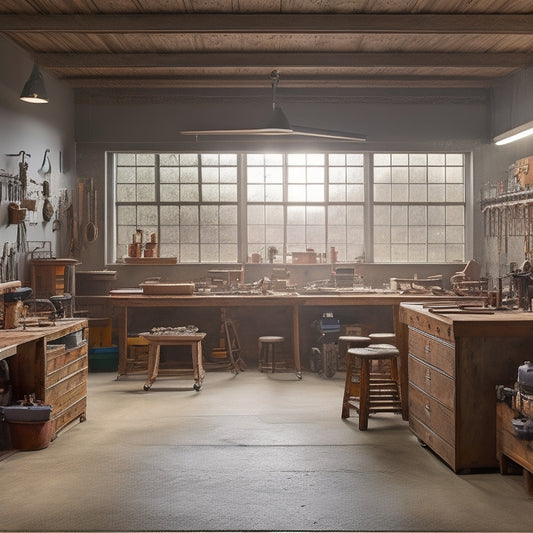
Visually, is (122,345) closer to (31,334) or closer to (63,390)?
(63,390)

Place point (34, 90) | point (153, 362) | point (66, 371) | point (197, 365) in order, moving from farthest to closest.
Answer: point (153, 362) → point (197, 365) → point (34, 90) → point (66, 371)

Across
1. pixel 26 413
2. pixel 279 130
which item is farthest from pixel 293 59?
pixel 26 413

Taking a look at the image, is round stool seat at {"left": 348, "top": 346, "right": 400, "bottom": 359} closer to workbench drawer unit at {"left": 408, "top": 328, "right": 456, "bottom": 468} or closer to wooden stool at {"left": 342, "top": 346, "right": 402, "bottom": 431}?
wooden stool at {"left": 342, "top": 346, "right": 402, "bottom": 431}

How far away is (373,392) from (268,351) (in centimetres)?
380

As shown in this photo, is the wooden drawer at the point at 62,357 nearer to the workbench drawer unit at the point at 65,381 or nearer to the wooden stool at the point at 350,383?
the workbench drawer unit at the point at 65,381

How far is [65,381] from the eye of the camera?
Answer: 239 inches

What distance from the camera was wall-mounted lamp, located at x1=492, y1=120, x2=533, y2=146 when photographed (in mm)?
8828

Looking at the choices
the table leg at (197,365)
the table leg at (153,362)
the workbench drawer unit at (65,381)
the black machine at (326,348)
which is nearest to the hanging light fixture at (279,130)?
the black machine at (326,348)

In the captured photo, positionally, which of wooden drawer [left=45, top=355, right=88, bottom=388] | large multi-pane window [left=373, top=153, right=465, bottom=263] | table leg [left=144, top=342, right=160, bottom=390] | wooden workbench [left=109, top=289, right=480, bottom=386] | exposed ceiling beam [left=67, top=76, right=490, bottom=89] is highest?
exposed ceiling beam [left=67, top=76, right=490, bottom=89]

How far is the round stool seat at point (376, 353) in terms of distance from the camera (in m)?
6.22

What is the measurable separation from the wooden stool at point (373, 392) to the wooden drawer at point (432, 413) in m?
0.44

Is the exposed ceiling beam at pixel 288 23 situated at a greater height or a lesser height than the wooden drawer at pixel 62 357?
greater

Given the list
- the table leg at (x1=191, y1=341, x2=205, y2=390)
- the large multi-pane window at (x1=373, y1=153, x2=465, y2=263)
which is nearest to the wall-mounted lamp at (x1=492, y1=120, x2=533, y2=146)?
the large multi-pane window at (x1=373, y1=153, x2=465, y2=263)

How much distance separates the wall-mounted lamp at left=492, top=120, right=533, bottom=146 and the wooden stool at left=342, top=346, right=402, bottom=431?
12.9ft
